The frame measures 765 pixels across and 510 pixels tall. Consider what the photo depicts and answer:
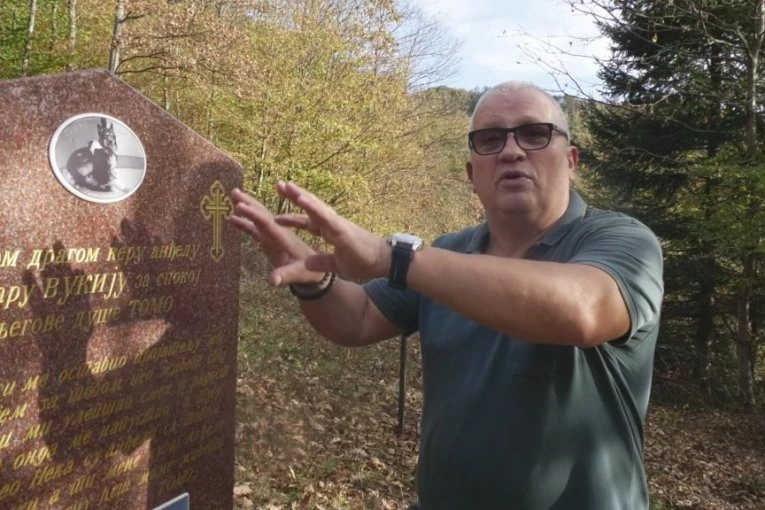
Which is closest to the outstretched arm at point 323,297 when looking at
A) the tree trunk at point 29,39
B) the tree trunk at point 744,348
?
the tree trunk at point 744,348

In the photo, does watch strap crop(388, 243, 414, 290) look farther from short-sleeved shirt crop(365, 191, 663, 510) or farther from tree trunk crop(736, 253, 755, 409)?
tree trunk crop(736, 253, 755, 409)

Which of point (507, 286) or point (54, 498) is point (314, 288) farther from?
point (54, 498)

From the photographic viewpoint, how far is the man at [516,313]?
4.13 feet

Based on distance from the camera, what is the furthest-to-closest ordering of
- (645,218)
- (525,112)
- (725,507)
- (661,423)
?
(645,218)
(661,423)
(725,507)
(525,112)

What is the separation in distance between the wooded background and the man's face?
26.2ft

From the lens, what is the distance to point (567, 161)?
1940 mm

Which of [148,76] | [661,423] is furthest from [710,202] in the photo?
[148,76]

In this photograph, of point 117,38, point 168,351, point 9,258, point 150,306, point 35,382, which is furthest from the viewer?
point 117,38

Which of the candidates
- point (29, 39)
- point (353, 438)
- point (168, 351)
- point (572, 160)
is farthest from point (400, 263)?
point (29, 39)

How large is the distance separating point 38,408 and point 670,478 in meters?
7.56

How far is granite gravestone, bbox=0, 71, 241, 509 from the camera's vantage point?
2094 millimetres

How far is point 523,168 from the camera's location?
1.84m

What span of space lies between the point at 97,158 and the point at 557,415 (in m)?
2.08

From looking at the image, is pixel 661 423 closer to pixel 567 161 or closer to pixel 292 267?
pixel 567 161
